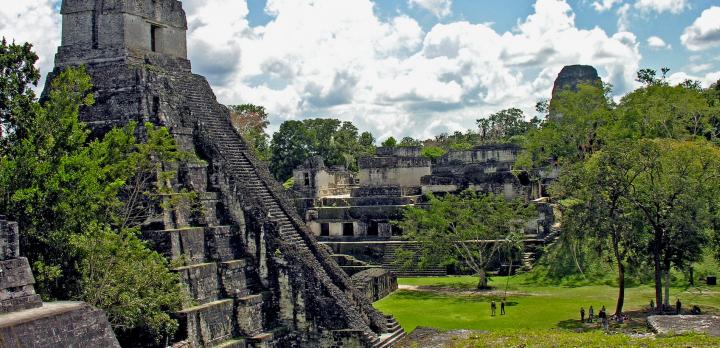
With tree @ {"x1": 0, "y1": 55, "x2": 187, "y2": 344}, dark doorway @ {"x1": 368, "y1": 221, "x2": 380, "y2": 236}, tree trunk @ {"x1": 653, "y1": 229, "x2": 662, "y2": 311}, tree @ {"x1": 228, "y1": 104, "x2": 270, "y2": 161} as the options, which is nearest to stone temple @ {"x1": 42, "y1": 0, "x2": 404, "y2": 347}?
tree @ {"x1": 0, "y1": 55, "x2": 187, "y2": 344}

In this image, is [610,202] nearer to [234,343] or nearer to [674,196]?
[674,196]

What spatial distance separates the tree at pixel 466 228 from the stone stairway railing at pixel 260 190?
11052 mm

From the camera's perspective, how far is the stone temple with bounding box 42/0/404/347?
Answer: 1669 cm

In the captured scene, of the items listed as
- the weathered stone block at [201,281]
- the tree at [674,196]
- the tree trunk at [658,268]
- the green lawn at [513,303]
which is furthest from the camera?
the green lawn at [513,303]

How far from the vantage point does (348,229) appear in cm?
3731

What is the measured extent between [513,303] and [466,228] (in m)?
5.70

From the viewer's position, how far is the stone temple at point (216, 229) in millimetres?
16688

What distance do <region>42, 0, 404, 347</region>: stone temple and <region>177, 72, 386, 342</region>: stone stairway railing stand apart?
0.17ft

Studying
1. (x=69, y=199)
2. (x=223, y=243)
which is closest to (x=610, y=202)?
(x=223, y=243)

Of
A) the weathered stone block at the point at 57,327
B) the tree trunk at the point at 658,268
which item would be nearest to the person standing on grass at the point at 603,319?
the tree trunk at the point at 658,268

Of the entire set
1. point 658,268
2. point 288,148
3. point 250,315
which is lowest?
point 250,315

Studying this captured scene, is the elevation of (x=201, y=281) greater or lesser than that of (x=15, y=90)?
lesser

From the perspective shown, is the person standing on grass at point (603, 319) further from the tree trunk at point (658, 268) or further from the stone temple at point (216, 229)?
the stone temple at point (216, 229)

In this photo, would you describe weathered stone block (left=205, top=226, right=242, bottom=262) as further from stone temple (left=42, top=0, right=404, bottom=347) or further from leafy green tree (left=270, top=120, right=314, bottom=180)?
leafy green tree (left=270, top=120, right=314, bottom=180)
